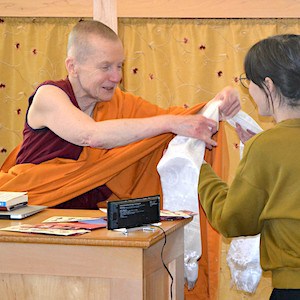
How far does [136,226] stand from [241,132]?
0.75 m

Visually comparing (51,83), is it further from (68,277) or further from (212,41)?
(212,41)

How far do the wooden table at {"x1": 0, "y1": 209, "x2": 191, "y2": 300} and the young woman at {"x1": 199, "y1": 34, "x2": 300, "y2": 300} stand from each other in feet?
0.79

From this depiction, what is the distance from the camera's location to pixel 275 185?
1.72 meters

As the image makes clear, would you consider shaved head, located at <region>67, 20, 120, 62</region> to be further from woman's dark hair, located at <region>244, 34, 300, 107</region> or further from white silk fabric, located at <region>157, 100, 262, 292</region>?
woman's dark hair, located at <region>244, 34, 300, 107</region>

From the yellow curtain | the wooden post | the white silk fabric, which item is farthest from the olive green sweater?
the wooden post

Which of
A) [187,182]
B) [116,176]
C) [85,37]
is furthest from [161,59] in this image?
[187,182]

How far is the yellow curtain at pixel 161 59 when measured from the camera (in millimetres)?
3953

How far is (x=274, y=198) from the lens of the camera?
68.1 inches

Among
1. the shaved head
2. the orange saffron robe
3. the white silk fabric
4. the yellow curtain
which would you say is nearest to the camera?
the white silk fabric

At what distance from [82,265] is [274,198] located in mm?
544

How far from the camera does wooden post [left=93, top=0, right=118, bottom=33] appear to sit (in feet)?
12.6
